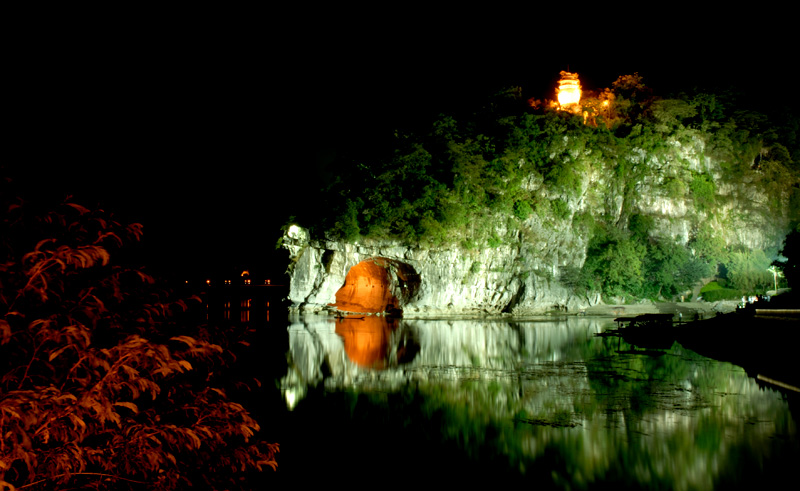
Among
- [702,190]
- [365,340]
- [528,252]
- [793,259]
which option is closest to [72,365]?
[365,340]

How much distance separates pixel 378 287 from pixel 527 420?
31.3 metres

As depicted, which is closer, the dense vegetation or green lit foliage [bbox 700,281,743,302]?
the dense vegetation

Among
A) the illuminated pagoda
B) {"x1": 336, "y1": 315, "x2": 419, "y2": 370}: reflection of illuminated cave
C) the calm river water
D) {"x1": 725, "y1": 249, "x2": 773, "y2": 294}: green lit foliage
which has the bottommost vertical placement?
the calm river water

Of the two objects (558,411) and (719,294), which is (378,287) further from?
(558,411)

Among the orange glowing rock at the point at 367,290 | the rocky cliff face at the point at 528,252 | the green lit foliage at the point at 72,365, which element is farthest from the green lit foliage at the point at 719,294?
the green lit foliage at the point at 72,365

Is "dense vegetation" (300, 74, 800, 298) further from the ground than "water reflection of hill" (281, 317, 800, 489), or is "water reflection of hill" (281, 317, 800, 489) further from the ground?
"dense vegetation" (300, 74, 800, 298)

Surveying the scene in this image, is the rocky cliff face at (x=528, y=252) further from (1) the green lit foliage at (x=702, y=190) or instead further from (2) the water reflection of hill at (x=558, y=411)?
(2) the water reflection of hill at (x=558, y=411)

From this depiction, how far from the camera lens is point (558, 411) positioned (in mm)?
10344

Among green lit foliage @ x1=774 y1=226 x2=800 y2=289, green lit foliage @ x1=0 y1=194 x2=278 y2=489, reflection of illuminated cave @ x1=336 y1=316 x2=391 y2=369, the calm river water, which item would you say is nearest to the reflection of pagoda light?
green lit foliage @ x1=774 y1=226 x2=800 y2=289

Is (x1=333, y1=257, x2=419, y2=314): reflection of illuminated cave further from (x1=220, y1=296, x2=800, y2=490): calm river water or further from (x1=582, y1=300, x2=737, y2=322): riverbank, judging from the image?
(x1=220, y1=296, x2=800, y2=490): calm river water

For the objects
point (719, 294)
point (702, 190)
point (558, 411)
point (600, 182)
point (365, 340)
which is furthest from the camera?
point (702, 190)

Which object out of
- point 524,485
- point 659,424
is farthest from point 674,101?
point 524,485

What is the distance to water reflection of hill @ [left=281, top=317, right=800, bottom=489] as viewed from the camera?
25.1 feet

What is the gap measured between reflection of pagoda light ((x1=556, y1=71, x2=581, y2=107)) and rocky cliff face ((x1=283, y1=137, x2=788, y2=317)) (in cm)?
579
